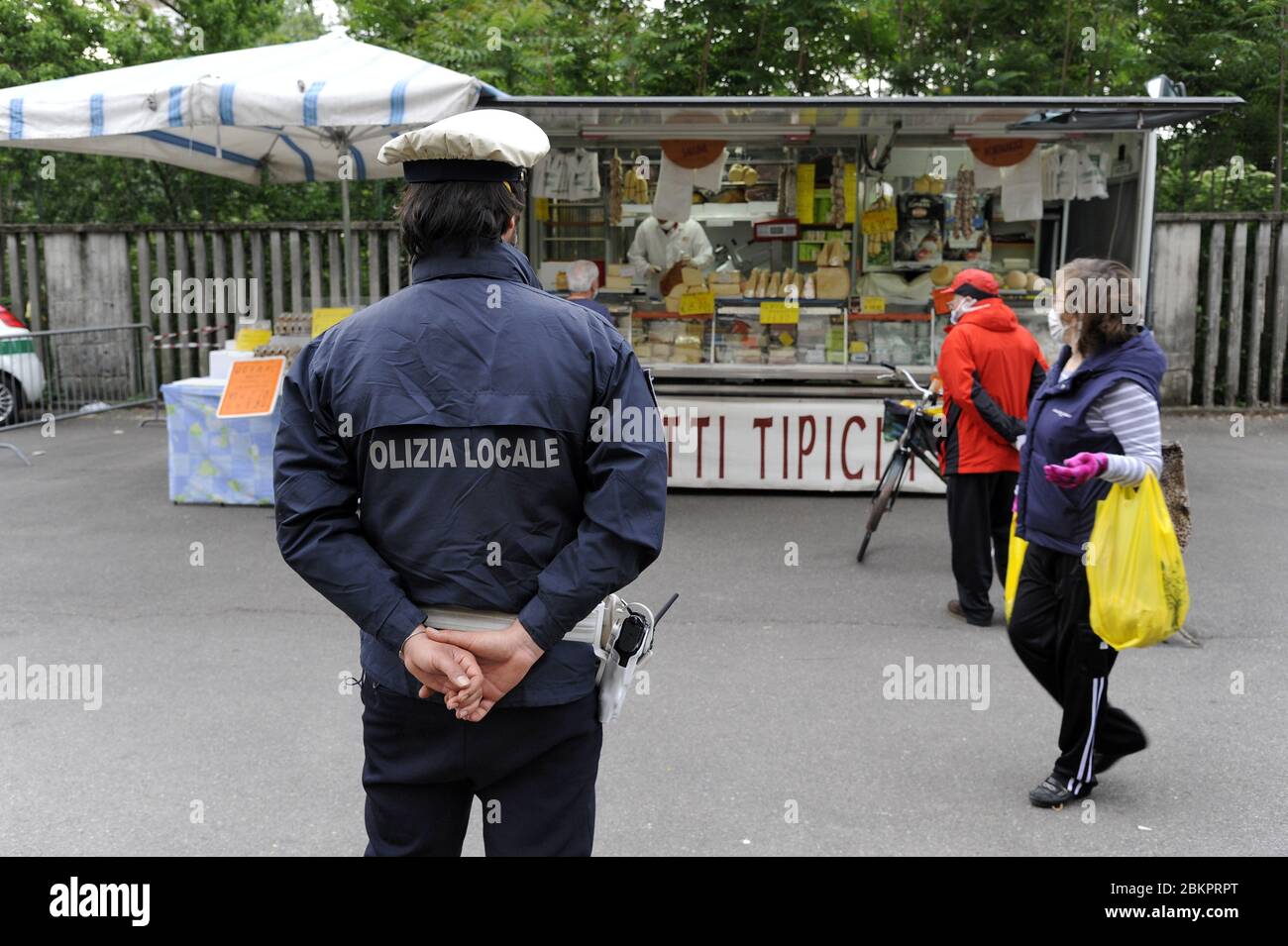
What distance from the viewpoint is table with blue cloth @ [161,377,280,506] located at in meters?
9.05

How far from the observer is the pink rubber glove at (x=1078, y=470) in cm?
387

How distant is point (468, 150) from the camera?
234cm

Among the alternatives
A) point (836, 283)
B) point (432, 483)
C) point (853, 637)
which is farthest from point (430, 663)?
point (836, 283)

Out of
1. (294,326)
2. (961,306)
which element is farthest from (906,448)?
(294,326)

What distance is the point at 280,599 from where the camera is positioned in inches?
268

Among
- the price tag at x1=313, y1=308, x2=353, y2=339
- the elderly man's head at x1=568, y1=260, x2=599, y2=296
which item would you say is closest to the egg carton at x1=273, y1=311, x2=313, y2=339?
the price tag at x1=313, y1=308, x2=353, y2=339

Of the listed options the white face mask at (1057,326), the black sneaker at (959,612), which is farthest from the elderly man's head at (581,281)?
the white face mask at (1057,326)

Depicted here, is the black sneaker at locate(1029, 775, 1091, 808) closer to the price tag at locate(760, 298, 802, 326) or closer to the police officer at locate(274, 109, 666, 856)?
the police officer at locate(274, 109, 666, 856)

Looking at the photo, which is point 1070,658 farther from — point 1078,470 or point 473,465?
point 473,465

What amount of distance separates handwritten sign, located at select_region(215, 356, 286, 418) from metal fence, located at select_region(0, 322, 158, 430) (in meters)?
4.70

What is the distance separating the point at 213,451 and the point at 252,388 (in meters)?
0.61

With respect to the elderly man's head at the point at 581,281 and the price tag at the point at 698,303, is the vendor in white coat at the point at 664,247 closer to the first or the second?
the price tag at the point at 698,303
